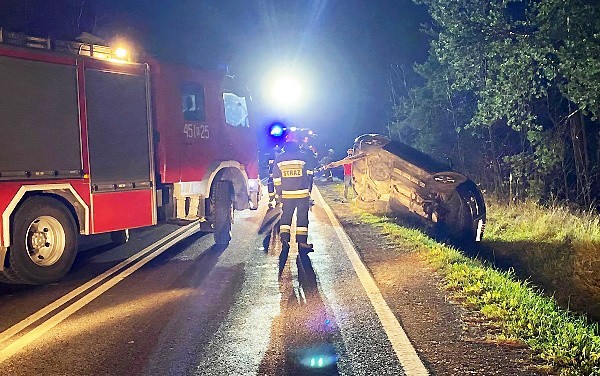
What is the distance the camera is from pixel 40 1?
690 inches

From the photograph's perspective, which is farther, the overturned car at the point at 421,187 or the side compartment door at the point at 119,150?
the overturned car at the point at 421,187

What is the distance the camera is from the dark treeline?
10.3 meters

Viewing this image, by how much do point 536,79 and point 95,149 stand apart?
8941 millimetres

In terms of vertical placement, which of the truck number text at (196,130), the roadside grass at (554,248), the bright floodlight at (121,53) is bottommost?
the roadside grass at (554,248)

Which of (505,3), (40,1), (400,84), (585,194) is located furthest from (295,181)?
(400,84)

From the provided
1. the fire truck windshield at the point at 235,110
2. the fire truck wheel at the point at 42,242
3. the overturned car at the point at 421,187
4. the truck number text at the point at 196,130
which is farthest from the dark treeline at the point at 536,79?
the fire truck wheel at the point at 42,242

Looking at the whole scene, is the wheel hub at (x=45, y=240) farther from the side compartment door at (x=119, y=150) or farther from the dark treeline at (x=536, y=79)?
the dark treeline at (x=536, y=79)

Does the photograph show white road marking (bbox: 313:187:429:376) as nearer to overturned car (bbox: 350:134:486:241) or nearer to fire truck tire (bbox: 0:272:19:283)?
overturned car (bbox: 350:134:486:241)

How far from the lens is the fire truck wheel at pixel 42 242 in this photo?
681cm

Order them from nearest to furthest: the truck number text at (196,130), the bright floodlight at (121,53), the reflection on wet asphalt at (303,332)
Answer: the reflection on wet asphalt at (303,332)
the bright floodlight at (121,53)
the truck number text at (196,130)

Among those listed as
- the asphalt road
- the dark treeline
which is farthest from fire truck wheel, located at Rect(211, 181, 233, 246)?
the dark treeline

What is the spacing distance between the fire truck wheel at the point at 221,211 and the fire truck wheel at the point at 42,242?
2.48 metres

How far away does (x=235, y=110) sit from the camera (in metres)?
10.6

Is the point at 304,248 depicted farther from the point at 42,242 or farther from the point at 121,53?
the point at 121,53
